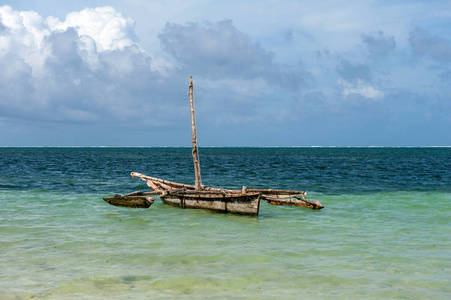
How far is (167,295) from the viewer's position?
345 inches

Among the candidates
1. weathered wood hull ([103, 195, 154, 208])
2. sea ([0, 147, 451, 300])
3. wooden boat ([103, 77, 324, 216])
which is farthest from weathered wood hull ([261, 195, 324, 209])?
weathered wood hull ([103, 195, 154, 208])

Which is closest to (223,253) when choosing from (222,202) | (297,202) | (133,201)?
(222,202)

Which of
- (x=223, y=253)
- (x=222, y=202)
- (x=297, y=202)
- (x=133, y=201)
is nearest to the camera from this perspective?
(x=223, y=253)

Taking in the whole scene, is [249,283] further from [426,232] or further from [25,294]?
[426,232]

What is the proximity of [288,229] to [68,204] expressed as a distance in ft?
43.8

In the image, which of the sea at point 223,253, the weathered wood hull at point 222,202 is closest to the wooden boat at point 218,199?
the weathered wood hull at point 222,202

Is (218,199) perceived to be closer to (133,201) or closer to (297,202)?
(133,201)

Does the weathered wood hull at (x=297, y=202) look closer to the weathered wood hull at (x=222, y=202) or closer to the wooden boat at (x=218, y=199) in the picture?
the wooden boat at (x=218, y=199)

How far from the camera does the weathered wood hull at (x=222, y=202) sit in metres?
18.4

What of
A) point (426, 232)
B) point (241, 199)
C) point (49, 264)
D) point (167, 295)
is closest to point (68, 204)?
point (241, 199)

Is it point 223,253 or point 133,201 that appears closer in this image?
point 223,253

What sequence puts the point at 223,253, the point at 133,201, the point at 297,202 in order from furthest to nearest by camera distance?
the point at 297,202
the point at 133,201
the point at 223,253

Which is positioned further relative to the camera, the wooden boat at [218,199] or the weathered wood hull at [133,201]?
the weathered wood hull at [133,201]

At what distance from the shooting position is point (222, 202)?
63.0 ft
